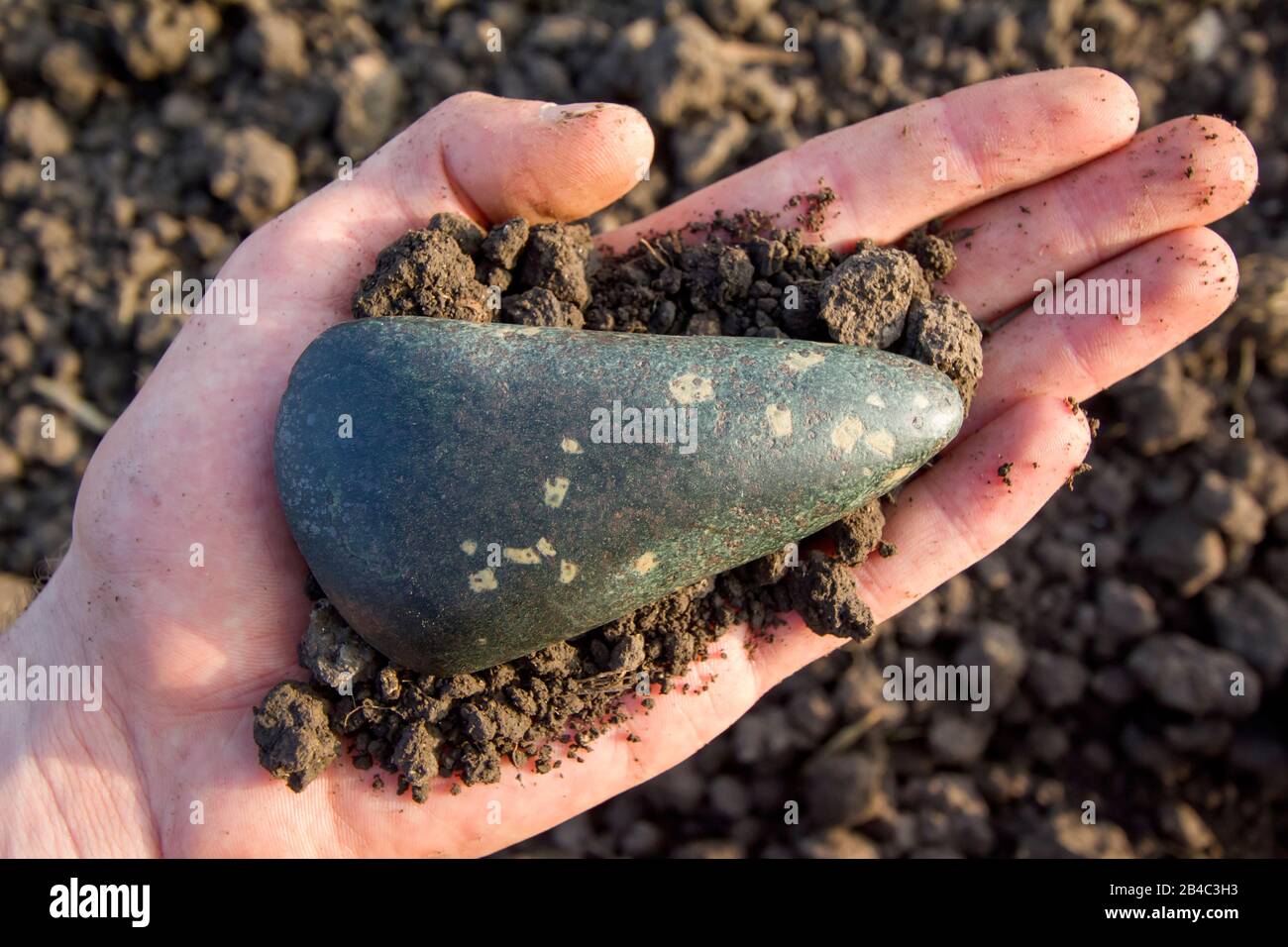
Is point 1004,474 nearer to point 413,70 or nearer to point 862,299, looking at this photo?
point 862,299

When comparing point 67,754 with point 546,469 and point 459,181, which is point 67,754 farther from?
point 459,181

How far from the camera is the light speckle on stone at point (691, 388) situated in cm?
254

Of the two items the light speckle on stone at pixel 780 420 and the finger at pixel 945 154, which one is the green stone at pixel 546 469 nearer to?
the light speckle on stone at pixel 780 420

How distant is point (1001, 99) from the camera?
3014 mm

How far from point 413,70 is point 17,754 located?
8.37 feet

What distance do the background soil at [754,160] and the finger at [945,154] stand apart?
629 millimetres

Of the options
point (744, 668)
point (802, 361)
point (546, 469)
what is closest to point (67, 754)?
point (546, 469)

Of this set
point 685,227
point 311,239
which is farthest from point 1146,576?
point 311,239

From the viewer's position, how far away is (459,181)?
2.95 metres

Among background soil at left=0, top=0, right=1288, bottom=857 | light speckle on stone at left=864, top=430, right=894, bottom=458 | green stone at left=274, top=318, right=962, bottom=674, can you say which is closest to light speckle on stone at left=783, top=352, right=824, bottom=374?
green stone at left=274, top=318, right=962, bottom=674

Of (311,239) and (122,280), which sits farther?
(122,280)

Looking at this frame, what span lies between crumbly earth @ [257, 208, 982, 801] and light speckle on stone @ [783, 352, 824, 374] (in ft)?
0.50

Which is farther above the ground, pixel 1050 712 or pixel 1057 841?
pixel 1050 712

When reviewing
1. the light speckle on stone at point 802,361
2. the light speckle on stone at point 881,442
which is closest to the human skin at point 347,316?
the light speckle on stone at point 881,442
